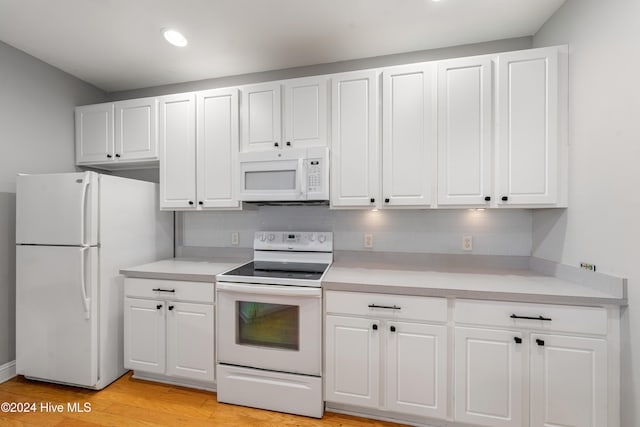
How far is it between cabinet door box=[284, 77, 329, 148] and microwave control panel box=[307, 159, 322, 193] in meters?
0.17

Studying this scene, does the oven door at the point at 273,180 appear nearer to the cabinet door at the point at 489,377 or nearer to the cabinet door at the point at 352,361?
the cabinet door at the point at 352,361

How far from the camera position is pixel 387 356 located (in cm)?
166

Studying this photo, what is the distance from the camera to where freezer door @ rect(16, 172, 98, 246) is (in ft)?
6.40

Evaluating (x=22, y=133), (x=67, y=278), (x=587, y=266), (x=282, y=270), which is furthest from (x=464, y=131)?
(x=22, y=133)

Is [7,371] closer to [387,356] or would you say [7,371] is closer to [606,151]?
[387,356]

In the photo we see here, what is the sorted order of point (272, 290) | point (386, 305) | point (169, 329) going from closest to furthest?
1. point (386, 305)
2. point (272, 290)
3. point (169, 329)

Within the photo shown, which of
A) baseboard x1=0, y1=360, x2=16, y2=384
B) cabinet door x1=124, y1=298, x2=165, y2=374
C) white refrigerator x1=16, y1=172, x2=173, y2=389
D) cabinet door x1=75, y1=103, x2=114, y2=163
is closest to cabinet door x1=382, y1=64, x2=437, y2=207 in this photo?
cabinet door x1=124, y1=298, x2=165, y2=374

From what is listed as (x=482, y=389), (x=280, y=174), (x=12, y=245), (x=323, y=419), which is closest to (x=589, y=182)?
(x=482, y=389)

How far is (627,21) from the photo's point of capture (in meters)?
1.30

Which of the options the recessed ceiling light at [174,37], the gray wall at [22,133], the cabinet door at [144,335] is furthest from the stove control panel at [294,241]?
the gray wall at [22,133]

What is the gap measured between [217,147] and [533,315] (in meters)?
2.47

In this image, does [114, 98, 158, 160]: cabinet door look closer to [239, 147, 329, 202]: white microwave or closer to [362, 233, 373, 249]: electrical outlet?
[239, 147, 329, 202]: white microwave

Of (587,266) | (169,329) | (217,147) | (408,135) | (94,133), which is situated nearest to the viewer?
(587,266)

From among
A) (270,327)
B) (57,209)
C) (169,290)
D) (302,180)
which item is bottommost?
(270,327)
